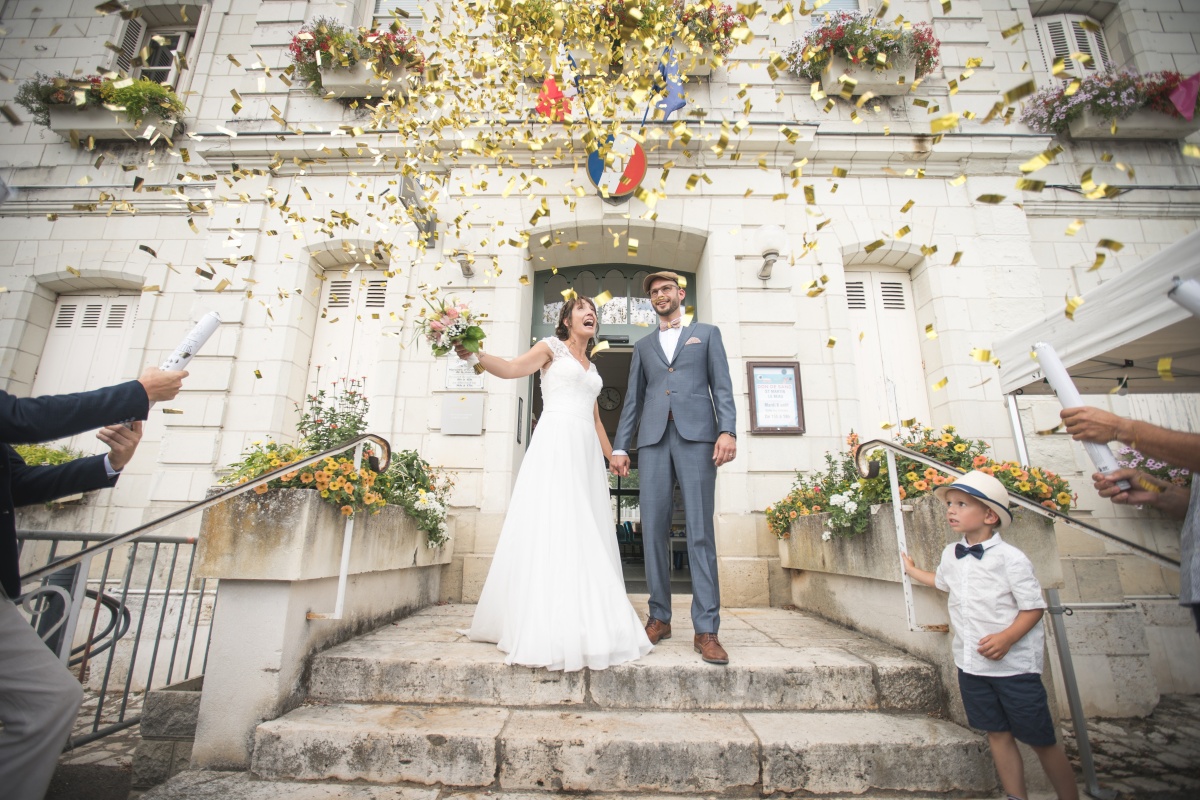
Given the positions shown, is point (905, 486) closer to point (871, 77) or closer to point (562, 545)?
point (562, 545)

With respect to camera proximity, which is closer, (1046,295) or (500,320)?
(500,320)

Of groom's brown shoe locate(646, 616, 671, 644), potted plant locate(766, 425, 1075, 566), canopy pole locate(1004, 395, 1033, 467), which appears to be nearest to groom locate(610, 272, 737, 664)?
groom's brown shoe locate(646, 616, 671, 644)

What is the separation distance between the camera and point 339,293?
6.51 m

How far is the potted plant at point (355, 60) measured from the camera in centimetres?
649

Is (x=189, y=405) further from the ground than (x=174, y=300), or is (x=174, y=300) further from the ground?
(x=174, y=300)

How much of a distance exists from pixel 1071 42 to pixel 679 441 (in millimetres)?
9041

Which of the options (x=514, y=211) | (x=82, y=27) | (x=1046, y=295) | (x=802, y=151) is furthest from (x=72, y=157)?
(x=1046, y=295)

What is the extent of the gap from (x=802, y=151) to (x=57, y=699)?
751cm

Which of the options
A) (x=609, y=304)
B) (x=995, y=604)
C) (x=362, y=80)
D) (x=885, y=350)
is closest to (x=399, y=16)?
(x=362, y=80)

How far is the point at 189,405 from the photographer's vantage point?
5.77 m

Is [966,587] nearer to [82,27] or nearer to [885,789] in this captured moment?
[885,789]

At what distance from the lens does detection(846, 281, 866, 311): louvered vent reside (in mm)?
6402

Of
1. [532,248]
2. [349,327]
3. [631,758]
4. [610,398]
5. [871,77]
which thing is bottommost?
[631,758]

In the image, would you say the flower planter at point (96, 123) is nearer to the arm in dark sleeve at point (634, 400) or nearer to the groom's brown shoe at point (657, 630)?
the arm in dark sleeve at point (634, 400)
